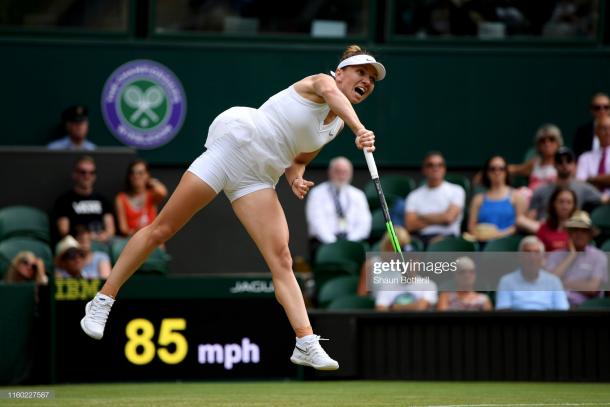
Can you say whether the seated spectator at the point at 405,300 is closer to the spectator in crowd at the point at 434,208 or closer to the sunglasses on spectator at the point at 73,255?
the spectator in crowd at the point at 434,208

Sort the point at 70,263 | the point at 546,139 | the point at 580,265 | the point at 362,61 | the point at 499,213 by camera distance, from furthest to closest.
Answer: the point at 546,139 → the point at 499,213 → the point at 70,263 → the point at 580,265 → the point at 362,61

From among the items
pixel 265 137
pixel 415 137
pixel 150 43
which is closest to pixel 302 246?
pixel 415 137

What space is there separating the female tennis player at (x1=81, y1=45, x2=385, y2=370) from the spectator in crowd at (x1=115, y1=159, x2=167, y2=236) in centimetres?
542

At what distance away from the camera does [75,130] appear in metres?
14.1

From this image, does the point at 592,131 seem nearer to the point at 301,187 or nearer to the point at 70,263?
the point at 70,263

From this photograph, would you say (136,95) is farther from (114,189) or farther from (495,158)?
(495,158)

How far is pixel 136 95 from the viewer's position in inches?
595

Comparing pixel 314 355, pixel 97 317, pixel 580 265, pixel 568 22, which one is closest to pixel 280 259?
pixel 314 355

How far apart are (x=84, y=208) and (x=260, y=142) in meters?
5.78

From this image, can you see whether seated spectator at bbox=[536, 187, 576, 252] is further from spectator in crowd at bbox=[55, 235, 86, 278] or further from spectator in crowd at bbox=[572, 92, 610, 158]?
spectator in crowd at bbox=[55, 235, 86, 278]

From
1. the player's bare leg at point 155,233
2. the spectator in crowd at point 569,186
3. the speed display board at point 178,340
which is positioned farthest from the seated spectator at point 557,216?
the player's bare leg at point 155,233

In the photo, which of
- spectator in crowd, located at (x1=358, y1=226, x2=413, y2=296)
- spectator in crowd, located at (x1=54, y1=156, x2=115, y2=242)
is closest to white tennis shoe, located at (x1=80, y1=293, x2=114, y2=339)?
spectator in crowd, located at (x1=358, y1=226, x2=413, y2=296)

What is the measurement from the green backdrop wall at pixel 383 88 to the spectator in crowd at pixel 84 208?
5.56 feet

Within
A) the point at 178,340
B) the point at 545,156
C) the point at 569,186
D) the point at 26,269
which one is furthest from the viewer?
the point at 545,156
